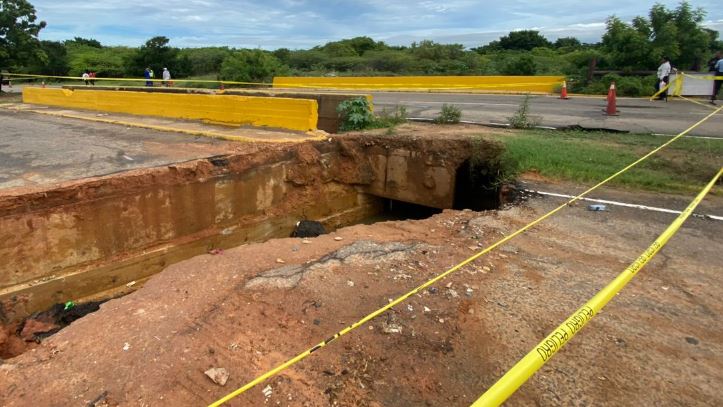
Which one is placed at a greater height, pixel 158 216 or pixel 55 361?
pixel 158 216

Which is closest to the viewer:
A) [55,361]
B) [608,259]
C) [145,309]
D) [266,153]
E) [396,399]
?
[396,399]

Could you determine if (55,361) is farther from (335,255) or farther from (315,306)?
(335,255)

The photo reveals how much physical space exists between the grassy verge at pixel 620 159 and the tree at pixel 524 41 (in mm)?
37871

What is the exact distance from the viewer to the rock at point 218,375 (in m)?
3.20

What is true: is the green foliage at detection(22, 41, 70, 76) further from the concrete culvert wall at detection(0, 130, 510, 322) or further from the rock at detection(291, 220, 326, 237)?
the rock at detection(291, 220, 326, 237)

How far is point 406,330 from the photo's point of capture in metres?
3.60

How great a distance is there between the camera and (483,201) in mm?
8531

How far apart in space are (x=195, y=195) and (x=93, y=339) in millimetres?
3350

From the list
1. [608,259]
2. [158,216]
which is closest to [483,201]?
[608,259]

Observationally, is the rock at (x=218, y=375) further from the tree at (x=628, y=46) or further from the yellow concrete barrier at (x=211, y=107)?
the tree at (x=628, y=46)

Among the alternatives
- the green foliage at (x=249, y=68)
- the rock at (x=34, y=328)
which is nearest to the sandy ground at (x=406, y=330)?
the rock at (x=34, y=328)

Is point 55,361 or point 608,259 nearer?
point 55,361

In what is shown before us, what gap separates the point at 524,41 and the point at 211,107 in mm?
40428

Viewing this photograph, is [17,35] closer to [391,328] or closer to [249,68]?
[249,68]
